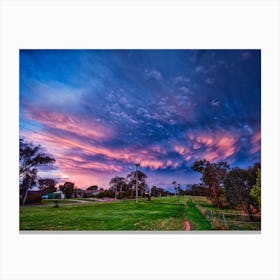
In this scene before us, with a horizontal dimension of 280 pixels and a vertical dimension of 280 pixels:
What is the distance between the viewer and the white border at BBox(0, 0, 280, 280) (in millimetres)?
3838

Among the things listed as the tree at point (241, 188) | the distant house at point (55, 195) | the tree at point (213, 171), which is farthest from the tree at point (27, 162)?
the tree at point (241, 188)

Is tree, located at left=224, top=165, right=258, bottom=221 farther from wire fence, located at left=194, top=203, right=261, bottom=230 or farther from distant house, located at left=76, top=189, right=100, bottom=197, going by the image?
distant house, located at left=76, top=189, right=100, bottom=197

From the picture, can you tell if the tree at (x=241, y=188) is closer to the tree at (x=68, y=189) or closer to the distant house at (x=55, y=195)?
the tree at (x=68, y=189)

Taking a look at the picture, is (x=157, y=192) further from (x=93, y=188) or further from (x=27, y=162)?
(x=27, y=162)

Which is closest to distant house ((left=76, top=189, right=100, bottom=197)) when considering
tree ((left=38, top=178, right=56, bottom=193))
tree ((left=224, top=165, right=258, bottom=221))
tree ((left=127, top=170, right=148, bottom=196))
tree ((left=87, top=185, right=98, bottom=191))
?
tree ((left=87, top=185, right=98, bottom=191))

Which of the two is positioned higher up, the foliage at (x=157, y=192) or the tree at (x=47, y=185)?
the tree at (x=47, y=185)

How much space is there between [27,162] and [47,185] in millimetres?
404

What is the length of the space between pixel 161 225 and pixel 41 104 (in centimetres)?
226

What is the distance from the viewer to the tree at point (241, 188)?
402 centimetres

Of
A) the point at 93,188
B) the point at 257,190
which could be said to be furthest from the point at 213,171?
the point at 93,188
